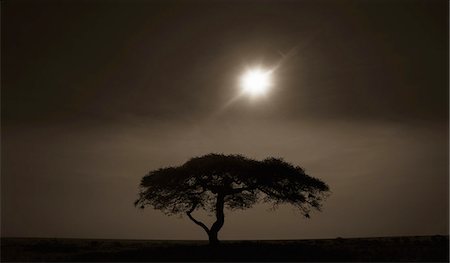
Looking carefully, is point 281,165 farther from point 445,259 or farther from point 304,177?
point 445,259

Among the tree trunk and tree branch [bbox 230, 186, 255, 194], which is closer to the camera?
the tree trunk

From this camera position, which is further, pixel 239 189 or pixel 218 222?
pixel 239 189

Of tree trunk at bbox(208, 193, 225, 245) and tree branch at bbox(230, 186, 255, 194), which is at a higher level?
tree branch at bbox(230, 186, 255, 194)

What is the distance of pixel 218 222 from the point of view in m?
31.5

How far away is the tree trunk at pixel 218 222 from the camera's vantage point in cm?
3130

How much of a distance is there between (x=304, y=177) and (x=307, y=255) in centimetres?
773

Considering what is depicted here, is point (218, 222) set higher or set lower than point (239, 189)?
lower

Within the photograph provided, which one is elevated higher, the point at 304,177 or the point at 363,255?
the point at 304,177

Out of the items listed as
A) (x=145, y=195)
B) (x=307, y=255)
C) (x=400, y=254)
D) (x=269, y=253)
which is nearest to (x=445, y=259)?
(x=400, y=254)

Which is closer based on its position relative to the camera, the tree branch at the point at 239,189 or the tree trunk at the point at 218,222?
the tree trunk at the point at 218,222

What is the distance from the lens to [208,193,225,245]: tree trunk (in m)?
31.3

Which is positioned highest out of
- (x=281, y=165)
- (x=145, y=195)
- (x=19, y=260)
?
(x=281, y=165)

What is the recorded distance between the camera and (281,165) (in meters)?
32.4

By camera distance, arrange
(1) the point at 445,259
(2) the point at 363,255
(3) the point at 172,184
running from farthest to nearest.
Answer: (3) the point at 172,184, (2) the point at 363,255, (1) the point at 445,259
